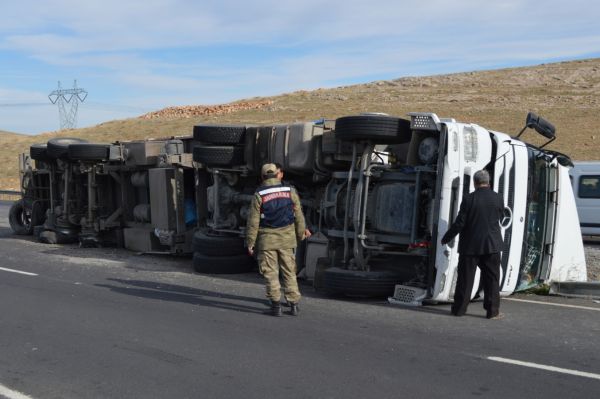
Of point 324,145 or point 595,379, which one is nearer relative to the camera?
point 595,379

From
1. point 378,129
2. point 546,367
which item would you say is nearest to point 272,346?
point 546,367

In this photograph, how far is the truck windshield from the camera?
8.38 meters

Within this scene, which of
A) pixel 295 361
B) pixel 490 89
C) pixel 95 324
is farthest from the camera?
pixel 490 89

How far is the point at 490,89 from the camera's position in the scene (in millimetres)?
55062

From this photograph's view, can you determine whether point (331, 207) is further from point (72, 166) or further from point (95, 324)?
point (72, 166)

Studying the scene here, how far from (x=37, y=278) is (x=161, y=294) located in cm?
235

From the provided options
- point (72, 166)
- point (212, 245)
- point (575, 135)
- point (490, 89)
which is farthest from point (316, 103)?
point (212, 245)

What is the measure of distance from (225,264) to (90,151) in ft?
15.0

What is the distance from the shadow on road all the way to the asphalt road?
0.08 feet

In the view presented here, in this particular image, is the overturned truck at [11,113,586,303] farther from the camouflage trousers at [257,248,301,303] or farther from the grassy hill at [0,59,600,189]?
the grassy hill at [0,59,600,189]

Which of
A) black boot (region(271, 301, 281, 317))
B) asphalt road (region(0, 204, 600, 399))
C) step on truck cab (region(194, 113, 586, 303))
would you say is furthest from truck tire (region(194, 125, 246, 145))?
black boot (region(271, 301, 281, 317))

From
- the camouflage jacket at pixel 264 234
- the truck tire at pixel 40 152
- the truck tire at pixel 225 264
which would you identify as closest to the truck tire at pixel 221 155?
the truck tire at pixel 225 264

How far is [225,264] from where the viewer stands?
1032cm

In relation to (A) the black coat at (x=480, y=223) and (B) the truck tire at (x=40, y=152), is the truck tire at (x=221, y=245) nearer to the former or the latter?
(A) the black coat at (x=480, y=223)
